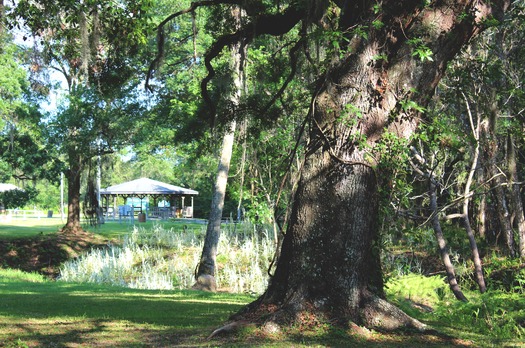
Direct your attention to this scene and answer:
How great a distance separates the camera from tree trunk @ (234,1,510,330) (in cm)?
610

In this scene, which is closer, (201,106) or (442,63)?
(442,63)

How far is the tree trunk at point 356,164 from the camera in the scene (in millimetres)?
6098

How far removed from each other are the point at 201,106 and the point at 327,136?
4098 millimetres

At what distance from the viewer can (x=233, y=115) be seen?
8.87m

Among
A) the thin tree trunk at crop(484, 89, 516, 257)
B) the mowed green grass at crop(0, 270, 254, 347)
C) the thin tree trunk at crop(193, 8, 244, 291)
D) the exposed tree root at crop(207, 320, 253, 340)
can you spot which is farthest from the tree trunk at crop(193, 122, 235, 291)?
the exposed tree root at crop(207, 320, 253, 340)

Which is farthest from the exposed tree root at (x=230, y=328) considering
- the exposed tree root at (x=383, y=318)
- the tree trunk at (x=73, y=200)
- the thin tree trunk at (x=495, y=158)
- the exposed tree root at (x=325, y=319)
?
the tree trunk at (x=73, y=200)

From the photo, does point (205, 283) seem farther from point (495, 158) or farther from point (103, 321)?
point (103, 321)

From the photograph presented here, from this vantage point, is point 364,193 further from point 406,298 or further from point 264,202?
point 264,202

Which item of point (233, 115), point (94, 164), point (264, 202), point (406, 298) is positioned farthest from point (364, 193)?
point (94, 164)

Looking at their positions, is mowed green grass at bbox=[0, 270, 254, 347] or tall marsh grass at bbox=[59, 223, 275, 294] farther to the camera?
tall marsh grass at bbox=[59, 223, 275, 294]

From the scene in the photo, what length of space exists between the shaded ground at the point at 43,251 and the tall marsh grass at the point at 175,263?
1.51 metres

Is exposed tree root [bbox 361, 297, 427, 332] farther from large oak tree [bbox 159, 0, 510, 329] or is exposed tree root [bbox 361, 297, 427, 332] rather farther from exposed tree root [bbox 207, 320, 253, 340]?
exposed tree root [bbox 207, 320, 253, 340]

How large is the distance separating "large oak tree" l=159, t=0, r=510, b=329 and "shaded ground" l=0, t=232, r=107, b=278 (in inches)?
633

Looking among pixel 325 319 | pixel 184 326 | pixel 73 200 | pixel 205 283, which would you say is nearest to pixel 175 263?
pixel 205 283
